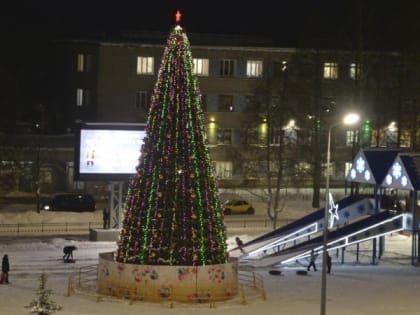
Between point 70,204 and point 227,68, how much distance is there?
23.1 metres

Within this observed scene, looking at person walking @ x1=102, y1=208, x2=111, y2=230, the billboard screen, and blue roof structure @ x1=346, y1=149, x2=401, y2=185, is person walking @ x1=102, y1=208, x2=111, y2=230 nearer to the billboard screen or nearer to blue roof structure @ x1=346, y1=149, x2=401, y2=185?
the billboard screen

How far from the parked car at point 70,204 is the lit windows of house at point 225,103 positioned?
2045 cm

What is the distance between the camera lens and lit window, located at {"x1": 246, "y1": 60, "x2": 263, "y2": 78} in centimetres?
8025

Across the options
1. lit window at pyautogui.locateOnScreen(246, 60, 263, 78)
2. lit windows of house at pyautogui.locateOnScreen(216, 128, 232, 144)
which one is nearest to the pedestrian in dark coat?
lit windows of house at pyautogui.locateOnScreen(216, 128, 232, 144)

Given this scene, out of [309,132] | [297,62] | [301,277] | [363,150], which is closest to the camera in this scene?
[301,277]

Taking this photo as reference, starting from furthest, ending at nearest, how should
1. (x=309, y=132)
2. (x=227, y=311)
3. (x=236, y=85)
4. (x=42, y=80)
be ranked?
(x=42, y=80) < (x=236, y=85) < (x=309, y=132) < (x=227, y=311)

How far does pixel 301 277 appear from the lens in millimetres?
40938

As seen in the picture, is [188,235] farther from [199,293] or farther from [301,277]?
[301,277]

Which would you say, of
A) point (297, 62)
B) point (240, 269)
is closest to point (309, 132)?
point (297, 62)

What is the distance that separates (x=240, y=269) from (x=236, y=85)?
38966 mm

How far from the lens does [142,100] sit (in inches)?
3110

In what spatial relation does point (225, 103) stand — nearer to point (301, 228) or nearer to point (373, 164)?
point (373, 164)

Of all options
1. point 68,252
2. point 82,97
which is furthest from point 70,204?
point 82,97

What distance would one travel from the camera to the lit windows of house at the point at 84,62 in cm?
7906
